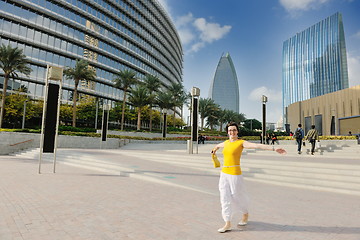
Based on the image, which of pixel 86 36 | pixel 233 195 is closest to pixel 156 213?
pixel 233 195

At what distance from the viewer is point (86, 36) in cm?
4919

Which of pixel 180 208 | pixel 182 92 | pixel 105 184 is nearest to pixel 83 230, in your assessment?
pixel 180 208

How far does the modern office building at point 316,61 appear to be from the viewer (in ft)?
449

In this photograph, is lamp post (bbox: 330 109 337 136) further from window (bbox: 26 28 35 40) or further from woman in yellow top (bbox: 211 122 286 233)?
window (bbox: 26 28 35 40)

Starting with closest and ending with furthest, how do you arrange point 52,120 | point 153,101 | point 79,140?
1. point 52,120
2. point 79,140
3. point 153,101

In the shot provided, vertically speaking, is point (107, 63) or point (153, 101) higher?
point (107, 63)

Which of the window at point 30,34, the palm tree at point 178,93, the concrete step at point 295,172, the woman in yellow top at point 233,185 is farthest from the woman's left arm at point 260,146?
the window at point 30,34

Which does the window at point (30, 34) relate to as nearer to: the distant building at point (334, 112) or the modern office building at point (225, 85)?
the distant building at point (334, 112)

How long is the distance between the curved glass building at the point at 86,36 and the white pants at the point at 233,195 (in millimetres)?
Answer: 46026

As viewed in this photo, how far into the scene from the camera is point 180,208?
4844 millimetres

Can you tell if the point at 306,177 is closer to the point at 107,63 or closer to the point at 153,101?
the point at 153,101

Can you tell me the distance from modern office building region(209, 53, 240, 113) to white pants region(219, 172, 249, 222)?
197m

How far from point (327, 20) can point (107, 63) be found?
146m

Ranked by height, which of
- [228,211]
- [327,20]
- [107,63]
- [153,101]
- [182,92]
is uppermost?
[327,20]
